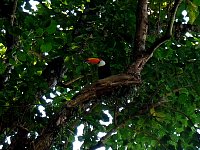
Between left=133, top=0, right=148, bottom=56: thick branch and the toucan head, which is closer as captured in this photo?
left=133, top=0, right=148, bottom=56: thick branch

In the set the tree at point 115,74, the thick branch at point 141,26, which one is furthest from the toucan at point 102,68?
the thick branch at point 141,26

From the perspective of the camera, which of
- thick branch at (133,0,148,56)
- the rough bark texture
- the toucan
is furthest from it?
the toucan

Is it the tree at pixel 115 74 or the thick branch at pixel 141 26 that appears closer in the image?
the thick branch at pixel 141 26

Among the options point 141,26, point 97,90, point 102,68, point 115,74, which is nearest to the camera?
point 97,90

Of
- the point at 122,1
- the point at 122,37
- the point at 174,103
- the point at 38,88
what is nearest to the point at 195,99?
the point at 174,103

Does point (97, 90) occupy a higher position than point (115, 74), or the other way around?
Answer: point (115, 74)

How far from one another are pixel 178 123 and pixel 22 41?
2661 millimetres

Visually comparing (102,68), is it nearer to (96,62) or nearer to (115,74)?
(96,62)

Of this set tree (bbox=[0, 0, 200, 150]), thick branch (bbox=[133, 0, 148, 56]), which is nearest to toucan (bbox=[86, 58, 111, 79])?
tree (bbox=[0, 0, 200, 150])

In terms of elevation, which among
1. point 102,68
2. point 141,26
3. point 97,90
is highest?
point 141,26

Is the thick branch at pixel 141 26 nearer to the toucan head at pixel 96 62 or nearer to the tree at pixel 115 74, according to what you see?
the tree at pixel 115 74

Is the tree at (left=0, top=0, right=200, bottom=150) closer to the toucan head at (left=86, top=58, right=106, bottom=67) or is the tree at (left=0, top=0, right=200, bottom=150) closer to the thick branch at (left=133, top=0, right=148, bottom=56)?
the toucan head at (left=86, top=58, right=106, bottom=67)

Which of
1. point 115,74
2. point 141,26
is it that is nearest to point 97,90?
point 141,26

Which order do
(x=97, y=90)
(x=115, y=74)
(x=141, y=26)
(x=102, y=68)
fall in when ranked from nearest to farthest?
(x=97, y=90) < (x=141, y=26) < (x=102, y=68) < (x=115, y=74)
